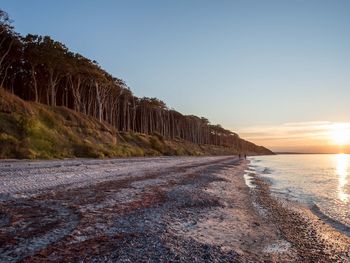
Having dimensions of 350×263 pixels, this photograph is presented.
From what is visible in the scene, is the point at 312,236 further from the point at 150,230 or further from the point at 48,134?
the point at 48,134

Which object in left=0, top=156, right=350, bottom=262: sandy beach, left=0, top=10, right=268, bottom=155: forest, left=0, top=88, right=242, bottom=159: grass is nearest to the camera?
left=0, top=156, right=350, bottom=262: sandy beach

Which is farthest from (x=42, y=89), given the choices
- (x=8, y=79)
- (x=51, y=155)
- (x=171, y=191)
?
(x=171, y=191)

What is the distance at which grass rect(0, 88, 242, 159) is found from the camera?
103ft

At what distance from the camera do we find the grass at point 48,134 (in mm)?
31438

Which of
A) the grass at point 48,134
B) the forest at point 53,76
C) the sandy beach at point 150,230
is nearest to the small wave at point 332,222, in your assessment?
the sandy beach at point 150,230

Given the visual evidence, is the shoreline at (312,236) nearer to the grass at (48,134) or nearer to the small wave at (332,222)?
the small wave at (332,222)

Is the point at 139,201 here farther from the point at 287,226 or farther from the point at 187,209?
the point at 287,226

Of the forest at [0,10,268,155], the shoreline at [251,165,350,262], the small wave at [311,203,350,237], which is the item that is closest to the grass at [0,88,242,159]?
the forest at [0,10,268,155]

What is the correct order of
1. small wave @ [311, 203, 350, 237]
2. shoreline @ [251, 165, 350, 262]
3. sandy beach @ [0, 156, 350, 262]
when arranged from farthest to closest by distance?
1. small wave @ [311, 203, 350, 237]
2. shoreline @ [251, 165, 350, 262]
3. sandy beach @ [0, 156, 350, 262]

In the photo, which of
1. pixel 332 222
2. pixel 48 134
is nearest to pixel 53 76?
pixel 48 134

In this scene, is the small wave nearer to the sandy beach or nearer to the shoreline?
the shoreline

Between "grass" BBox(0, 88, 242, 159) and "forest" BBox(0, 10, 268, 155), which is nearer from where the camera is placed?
"grass" BBox(0, 88, 242, 159)

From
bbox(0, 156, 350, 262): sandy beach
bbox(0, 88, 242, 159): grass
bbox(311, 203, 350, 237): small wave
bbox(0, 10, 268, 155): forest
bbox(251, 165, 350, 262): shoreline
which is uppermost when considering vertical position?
bbox(0, 10, 268, 155): forest

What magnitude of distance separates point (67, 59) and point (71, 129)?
11.5 m
